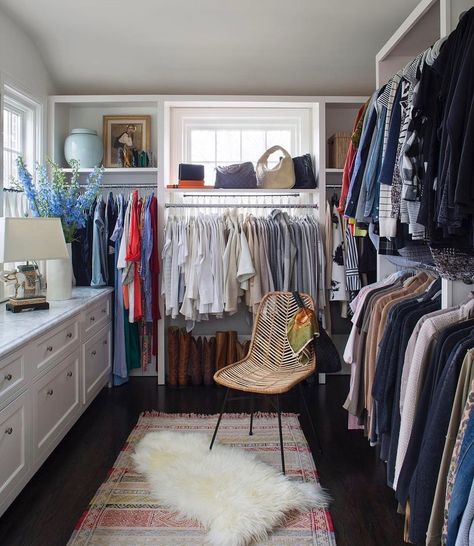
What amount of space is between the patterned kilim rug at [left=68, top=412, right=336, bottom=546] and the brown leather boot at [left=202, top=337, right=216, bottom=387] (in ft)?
3.27

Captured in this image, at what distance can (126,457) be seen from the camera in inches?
103

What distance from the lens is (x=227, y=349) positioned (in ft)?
13.1

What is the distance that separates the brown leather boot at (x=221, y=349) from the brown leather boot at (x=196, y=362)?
0.16 metres

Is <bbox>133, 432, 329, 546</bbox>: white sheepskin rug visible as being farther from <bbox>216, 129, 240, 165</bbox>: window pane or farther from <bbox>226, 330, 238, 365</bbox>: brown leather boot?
<bbox>216, 129, 240, 165</bbox>: window pane

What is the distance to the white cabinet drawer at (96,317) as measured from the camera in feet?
10.6

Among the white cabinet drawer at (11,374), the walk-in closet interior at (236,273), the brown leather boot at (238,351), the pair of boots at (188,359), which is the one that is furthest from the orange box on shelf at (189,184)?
the white cabinet drawer at (11,374)

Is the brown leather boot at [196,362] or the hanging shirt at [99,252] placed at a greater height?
the hanging shirt at [99,252]

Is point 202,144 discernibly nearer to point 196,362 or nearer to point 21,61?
point 21,61

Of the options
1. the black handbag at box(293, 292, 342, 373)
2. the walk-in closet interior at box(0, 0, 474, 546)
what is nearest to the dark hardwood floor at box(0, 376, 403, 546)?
the walk-in closet interior at box(0, 0, 474, 546)

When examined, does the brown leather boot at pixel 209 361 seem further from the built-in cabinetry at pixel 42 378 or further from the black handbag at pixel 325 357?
the black handbag at pixel 325 357

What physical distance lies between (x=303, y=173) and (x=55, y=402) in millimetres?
2565

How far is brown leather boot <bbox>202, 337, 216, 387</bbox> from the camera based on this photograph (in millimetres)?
3926

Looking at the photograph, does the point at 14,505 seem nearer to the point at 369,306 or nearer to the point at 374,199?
the point at 369,306

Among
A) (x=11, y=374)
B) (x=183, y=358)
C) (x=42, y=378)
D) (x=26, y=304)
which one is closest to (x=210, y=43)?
(x=26, y=304)
